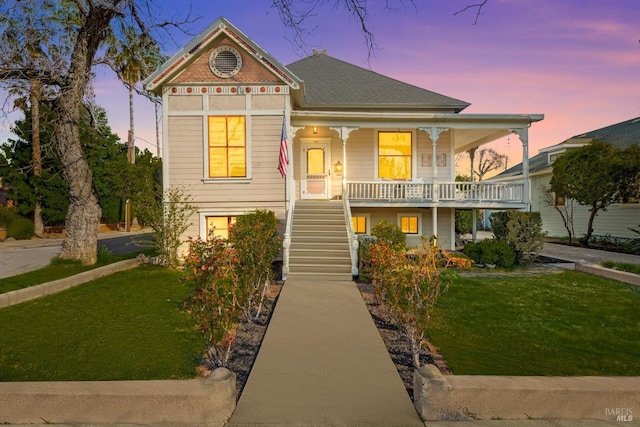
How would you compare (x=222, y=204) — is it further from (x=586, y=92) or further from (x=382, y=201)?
(x=586, y=92)

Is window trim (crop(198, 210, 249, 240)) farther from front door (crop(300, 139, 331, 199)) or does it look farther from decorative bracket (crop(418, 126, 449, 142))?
decorative bracket (crop(418, 126, 449, 142))

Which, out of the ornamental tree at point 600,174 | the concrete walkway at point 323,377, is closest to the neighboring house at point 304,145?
the concrete walkway at point 323,377

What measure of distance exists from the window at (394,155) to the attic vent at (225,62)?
633cm

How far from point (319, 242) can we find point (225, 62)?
7108mm

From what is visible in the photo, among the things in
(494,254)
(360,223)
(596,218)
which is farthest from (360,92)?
(596,218)

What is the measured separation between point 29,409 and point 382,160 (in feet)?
48.4

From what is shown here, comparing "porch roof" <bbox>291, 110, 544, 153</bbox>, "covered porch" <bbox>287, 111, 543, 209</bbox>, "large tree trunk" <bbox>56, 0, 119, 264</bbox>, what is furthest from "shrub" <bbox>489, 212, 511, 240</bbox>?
"large tree trunk" <bbox>56, 0, 119, 264</bbox>

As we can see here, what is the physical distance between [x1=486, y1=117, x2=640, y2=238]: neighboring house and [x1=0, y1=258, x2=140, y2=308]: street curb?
56.9 ft

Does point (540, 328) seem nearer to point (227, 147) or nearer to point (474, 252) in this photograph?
point (474, 252)

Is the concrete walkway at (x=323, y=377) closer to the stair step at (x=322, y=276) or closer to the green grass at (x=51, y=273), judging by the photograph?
the stair step at (x=322, y=276)

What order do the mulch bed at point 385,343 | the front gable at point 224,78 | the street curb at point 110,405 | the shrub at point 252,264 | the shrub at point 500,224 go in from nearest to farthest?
the street curb at point 110,405 < the mulch bed at point 385,343 < the shrub at point 252,264 < the front gable at point 224,78 < the shrub at point 500,224

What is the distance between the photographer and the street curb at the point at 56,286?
8.69 meters

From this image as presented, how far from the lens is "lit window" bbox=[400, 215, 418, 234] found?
17125 mm

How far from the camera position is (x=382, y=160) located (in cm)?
1700
